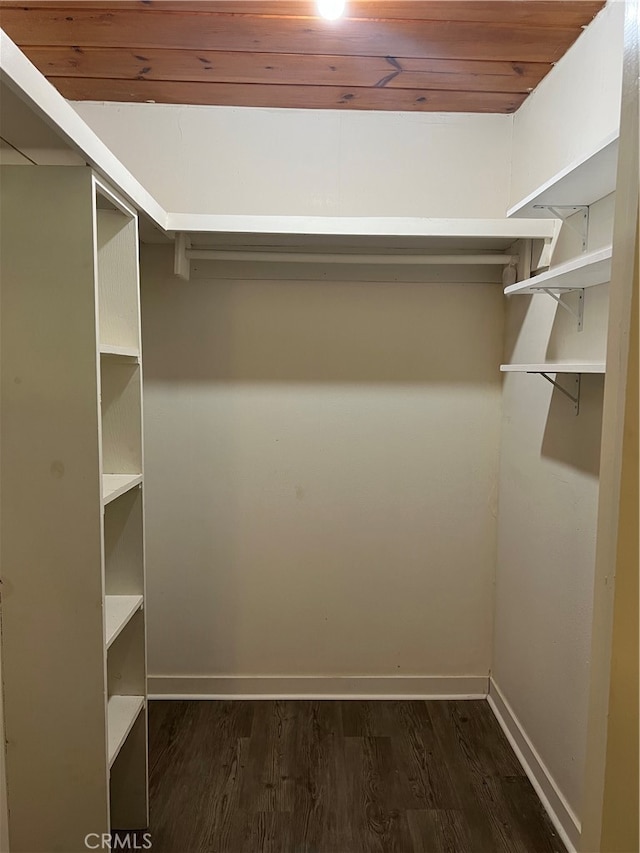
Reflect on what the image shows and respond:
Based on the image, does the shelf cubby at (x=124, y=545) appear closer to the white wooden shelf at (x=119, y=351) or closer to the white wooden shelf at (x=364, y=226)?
the white wooden shelf at (x=119, y=351)

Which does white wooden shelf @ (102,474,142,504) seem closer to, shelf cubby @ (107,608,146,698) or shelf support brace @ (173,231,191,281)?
shelf cubby @ (107,608,146,698)

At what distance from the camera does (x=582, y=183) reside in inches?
59.3

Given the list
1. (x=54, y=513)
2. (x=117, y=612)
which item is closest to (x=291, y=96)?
(x=54, y=513)

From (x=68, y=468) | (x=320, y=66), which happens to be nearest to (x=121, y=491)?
(x=68, y=468)

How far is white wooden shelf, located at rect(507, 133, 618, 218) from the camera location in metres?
1.28

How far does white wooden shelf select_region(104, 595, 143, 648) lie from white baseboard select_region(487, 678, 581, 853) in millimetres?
1477

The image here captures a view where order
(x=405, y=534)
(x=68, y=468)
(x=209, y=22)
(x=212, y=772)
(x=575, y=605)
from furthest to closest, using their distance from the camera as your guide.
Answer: (x=405, y=534)
(x=212, y=772)
(x=575, y=605)
(x=209, y=22)
(x=68, y=468)

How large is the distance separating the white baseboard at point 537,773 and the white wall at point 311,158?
206 cm

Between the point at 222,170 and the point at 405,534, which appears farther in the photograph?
the point at 405,534

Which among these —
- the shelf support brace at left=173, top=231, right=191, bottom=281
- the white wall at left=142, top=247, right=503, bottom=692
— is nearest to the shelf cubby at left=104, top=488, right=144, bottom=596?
the white wall at left=142, top=247, right=503, bottom=692

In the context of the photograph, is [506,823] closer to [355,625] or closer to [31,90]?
[355,625]

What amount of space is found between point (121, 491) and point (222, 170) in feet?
4.79

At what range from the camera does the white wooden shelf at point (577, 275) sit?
132cm

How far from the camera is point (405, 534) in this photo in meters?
2.52
